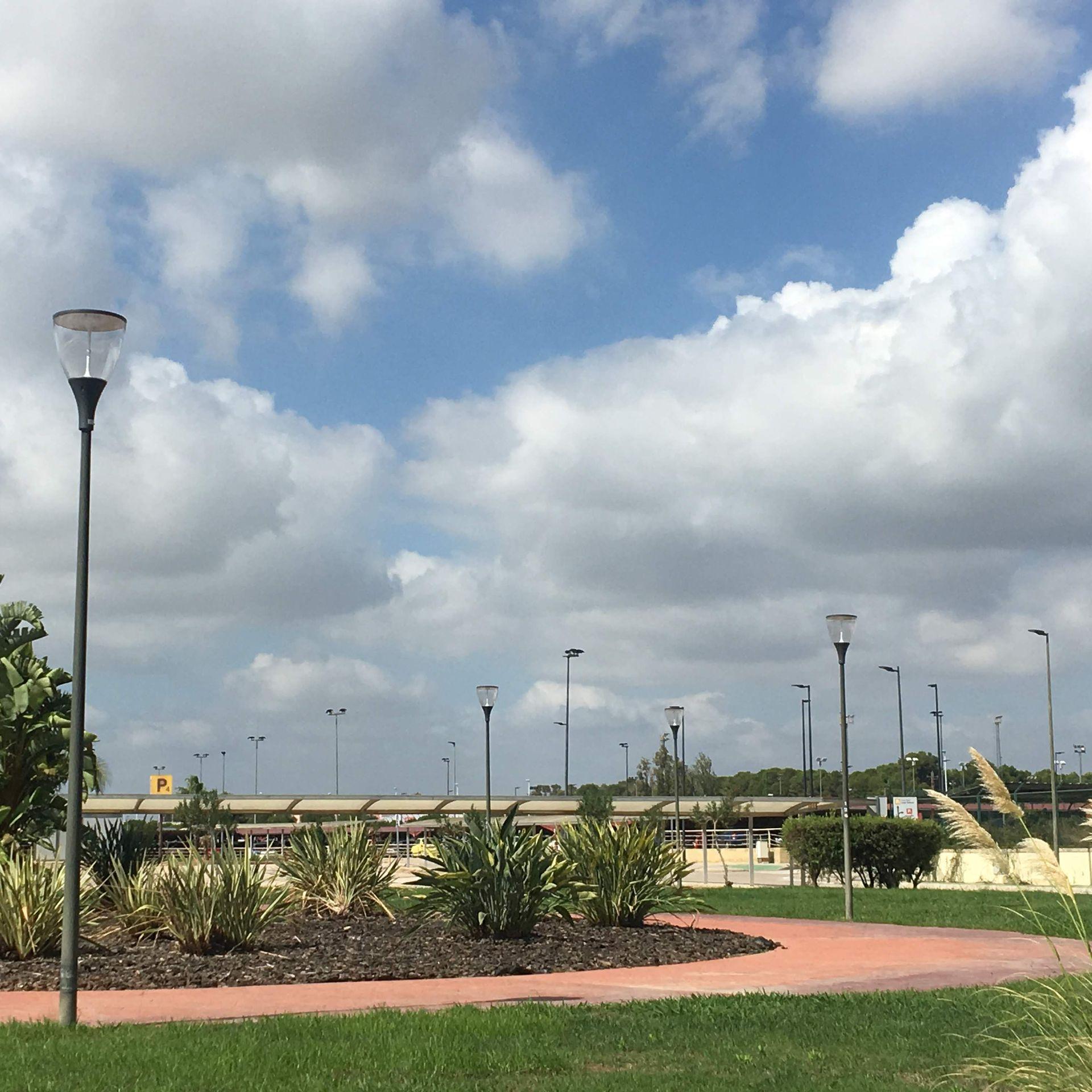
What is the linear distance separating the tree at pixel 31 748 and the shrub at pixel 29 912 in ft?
12.2

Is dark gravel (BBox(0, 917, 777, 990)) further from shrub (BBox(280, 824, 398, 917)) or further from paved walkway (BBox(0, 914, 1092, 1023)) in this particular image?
shrub (BBox(280, 824, 398, 917))

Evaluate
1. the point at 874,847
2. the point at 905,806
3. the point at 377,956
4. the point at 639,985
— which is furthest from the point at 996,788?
the point at 905,806

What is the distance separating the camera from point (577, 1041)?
8.41 metres

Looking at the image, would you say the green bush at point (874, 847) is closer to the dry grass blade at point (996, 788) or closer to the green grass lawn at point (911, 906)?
the green grass lawn at point (911, 906)

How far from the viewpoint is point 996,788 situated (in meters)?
6.44

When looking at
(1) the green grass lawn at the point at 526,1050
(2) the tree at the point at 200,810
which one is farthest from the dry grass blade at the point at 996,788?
(2) the tree at the point at 200,810

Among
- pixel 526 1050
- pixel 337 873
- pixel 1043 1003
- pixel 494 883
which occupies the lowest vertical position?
pixel 526 1050

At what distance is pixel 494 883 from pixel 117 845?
5391 millimetres

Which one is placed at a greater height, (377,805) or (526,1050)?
(526,1050)

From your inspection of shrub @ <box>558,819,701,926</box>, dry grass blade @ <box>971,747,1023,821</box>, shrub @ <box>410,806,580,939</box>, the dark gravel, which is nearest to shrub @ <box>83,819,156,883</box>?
the dark gravel

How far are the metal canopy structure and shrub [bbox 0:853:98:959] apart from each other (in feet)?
136

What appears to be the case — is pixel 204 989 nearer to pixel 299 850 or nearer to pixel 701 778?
pixel 299 850

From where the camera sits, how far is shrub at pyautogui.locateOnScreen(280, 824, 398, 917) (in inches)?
663

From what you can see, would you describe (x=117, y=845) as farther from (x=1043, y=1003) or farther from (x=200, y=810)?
(x=200, y=810)
